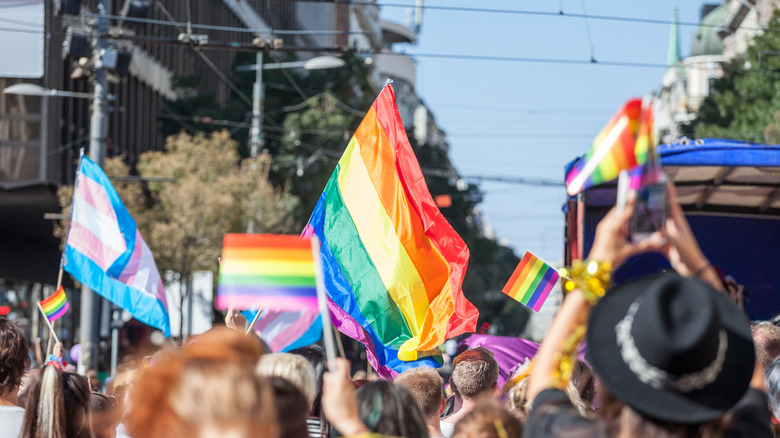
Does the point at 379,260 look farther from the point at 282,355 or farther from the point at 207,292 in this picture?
the point at 207,292

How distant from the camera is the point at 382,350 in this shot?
709 cm

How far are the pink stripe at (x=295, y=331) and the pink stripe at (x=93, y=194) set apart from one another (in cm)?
253

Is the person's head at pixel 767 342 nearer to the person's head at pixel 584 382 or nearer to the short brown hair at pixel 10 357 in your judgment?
the person's head at pixel 584 382

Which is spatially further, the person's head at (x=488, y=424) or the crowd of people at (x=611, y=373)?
the person's head at (x=488, y=424)

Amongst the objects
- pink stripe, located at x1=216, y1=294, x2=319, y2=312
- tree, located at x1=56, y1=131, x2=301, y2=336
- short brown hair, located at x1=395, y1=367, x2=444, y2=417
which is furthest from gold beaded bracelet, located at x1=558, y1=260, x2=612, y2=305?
tree, located at x1=56, y1=131, x2=301, y2=336

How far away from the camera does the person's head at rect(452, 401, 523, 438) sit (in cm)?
314

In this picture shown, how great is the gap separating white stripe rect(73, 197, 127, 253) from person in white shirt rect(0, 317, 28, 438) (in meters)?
4.28

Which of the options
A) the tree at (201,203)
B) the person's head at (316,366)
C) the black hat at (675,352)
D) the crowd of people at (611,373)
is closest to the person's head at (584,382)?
the person's head at (316,366)

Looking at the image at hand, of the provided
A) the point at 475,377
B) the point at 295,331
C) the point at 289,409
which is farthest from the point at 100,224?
the point at 289,409

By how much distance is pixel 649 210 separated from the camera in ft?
8.30

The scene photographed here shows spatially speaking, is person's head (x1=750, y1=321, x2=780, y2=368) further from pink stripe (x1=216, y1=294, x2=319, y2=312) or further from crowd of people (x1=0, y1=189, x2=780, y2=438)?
pink stripe (x1=216, y1=294, x2=319, y2=312)

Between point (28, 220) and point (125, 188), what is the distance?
6692 mm

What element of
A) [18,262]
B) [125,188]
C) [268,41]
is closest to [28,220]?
[18,262]

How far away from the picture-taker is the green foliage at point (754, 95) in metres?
28.6
